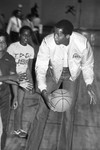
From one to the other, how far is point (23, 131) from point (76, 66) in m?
1.45

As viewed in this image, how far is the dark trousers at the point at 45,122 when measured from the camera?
4.06 meters

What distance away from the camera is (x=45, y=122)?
439cm

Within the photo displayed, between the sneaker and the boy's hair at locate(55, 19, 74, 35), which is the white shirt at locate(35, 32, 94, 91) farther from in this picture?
the sneaker

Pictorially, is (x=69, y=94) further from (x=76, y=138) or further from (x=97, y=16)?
(x=97, y=16)

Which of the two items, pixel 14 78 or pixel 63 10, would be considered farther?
pixel 63 10

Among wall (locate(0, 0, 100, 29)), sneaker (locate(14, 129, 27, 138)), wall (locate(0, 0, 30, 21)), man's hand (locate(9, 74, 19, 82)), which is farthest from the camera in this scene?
wall (locate(0, 0, 30, 21))

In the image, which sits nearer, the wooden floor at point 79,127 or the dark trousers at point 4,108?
the dark trousers at point 4,108

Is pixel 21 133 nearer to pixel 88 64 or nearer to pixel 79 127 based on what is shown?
pixel 79 127

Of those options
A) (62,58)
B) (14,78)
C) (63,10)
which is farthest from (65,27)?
(63,10)

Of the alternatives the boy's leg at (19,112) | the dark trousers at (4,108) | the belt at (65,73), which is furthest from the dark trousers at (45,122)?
the boy's leg at (19,112)

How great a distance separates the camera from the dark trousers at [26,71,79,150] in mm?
4059

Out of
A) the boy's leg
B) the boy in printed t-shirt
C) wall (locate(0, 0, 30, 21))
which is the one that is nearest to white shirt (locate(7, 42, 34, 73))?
the boy in printed t-shirt

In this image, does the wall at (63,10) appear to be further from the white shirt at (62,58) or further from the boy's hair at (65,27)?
the boy's hair at (65,27)

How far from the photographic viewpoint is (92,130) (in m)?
5.22
